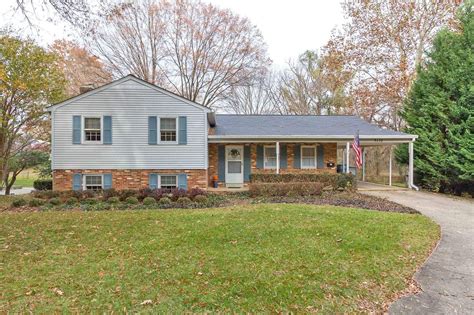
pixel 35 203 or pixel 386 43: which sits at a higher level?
pixel 386 43

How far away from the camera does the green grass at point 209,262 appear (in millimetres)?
3080

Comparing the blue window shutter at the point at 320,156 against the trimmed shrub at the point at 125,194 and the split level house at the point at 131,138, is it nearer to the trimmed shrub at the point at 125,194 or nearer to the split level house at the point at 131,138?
the split level house at the point at 131,138

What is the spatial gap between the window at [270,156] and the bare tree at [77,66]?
15.7m

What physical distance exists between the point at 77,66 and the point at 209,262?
22570 millimetres

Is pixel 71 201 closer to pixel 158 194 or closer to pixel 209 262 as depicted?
pixel 158 194

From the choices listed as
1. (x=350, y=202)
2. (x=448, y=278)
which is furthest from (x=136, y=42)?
(x=448, y=278)

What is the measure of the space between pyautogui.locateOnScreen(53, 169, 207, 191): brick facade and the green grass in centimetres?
536

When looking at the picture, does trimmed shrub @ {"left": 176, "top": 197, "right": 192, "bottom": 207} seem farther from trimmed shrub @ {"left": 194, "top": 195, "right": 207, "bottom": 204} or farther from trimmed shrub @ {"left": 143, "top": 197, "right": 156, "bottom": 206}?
trimmed shrub @ {"left": 143, "top": 197, "right": 156, "bottom": 206}

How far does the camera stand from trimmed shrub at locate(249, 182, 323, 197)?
10578 mm

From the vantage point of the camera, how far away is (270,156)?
14.3 m

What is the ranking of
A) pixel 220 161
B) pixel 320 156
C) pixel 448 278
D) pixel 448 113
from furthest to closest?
pixel 320 156 → pixel 220 161 → pixel 448 113 → pixel 448 278

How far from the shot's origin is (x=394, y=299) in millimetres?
3320

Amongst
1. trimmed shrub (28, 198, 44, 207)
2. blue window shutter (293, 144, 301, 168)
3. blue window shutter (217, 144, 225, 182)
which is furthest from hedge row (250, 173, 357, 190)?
Answer: trimmed shrub (28, 198, 44, 207)

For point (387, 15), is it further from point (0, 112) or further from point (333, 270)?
point (0, 112)
